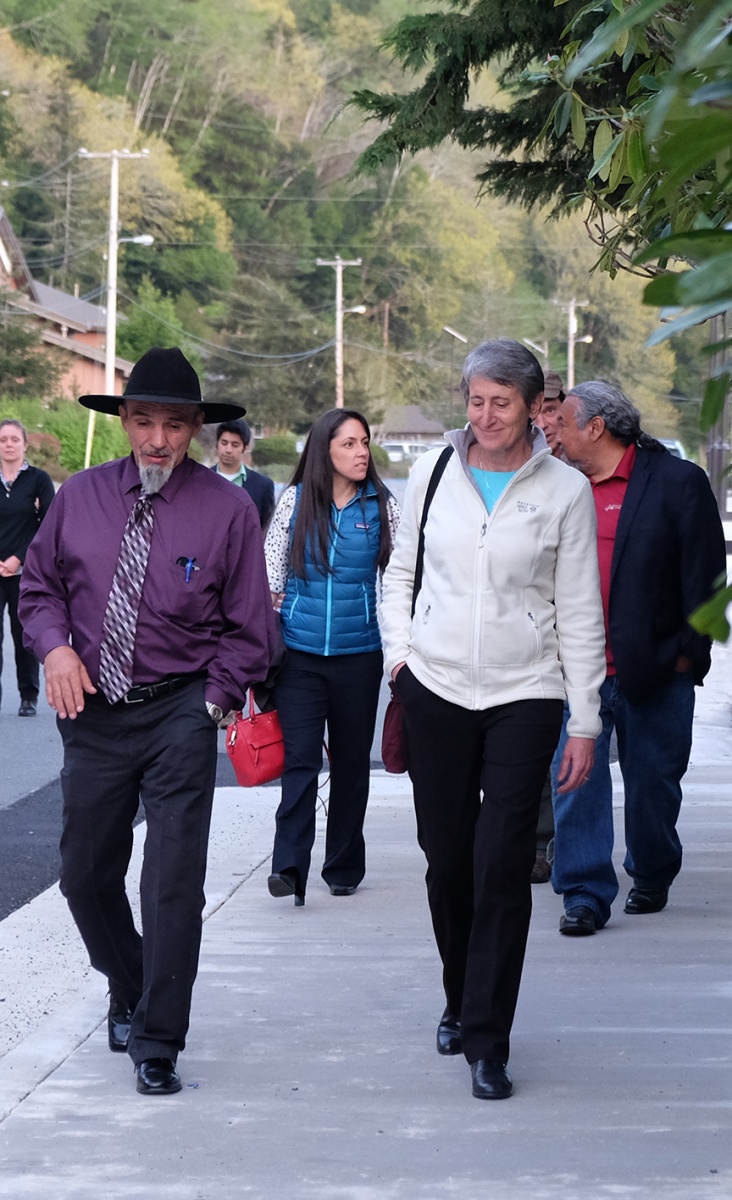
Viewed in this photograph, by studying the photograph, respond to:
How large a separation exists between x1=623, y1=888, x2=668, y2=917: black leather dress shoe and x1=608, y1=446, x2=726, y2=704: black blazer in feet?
2.60

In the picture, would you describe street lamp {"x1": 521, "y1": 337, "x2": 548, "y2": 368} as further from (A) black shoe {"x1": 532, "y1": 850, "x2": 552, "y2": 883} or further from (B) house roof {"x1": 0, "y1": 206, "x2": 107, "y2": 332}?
(A) black shoe {"x1": 532, "y1": 850, "x2": 552, "y2": 883}

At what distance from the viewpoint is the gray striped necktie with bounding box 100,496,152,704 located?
14.4 ft

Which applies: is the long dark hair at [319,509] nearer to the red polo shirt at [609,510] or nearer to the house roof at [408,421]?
the red polo shirt at [609,510]

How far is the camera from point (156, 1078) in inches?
170

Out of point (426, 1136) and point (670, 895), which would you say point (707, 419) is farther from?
point (670, 895)

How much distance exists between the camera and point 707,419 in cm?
152

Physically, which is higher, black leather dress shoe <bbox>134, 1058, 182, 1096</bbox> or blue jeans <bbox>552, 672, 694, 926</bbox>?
blue jeans <bbox>552, 672, 694, 926</bbox>

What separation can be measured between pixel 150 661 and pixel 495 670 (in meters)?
0.88

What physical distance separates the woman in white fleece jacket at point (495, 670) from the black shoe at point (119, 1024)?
901 millimetres

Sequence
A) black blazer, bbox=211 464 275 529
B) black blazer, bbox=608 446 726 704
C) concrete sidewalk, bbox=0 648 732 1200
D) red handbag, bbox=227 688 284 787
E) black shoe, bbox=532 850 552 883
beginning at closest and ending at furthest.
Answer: concrete sidewalk, bbox=0 648 732 1200, black blazer, bbox=608 446 726 704, red handbag, bbox=227 688 284 787, black shoe, bbox=532 850 552 883, black blazer, bbox=211 464 275 529

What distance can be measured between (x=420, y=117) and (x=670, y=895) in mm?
4358

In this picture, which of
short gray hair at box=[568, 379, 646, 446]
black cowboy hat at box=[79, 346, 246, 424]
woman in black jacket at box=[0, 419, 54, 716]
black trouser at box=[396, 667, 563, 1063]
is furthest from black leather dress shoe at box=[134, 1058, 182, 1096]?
woman in black jacket at box=[0, 419, 54, 716]

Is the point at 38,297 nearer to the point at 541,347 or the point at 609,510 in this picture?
the point at 541,347

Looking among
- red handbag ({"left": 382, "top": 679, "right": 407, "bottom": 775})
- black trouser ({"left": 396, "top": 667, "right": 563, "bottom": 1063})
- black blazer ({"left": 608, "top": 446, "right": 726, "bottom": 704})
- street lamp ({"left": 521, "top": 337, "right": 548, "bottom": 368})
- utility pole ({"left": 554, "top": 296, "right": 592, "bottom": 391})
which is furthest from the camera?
street lamp ({"left": 521, "top": 337, "right": 548, "bottom": 368})
